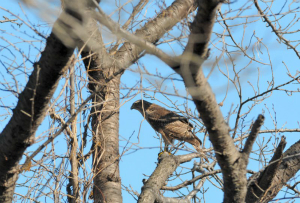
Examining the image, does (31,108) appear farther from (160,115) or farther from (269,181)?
(160,115)

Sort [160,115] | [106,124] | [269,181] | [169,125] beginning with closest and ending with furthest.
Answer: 1. [269,181]
2. [106,124]
3. [169,125]
4. [160,115]

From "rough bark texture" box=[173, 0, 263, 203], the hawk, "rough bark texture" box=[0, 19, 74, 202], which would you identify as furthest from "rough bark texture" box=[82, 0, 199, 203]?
"rough bark texture" box=[173, 0, 263, 203]

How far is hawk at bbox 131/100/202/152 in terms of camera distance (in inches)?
271

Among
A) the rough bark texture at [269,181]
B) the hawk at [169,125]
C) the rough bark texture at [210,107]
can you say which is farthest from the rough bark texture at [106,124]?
the rough bark texture at [210,107]

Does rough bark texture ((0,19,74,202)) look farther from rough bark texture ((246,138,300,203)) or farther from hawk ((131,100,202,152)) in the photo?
hawk ((131,100,202,152))

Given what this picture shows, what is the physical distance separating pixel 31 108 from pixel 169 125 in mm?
4601

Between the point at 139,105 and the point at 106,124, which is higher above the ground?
the point at 139,105

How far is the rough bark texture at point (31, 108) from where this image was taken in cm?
288

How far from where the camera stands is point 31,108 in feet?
9.95

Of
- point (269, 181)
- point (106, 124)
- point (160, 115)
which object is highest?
point (160, 115)

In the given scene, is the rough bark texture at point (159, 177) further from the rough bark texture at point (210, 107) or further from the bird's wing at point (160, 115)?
the bird's wing at point (160, 115)

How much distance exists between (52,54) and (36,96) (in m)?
0.37

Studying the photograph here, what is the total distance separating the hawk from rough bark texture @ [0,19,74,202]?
3718 millimetres

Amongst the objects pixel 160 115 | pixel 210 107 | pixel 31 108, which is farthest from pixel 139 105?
pixel 210 107
